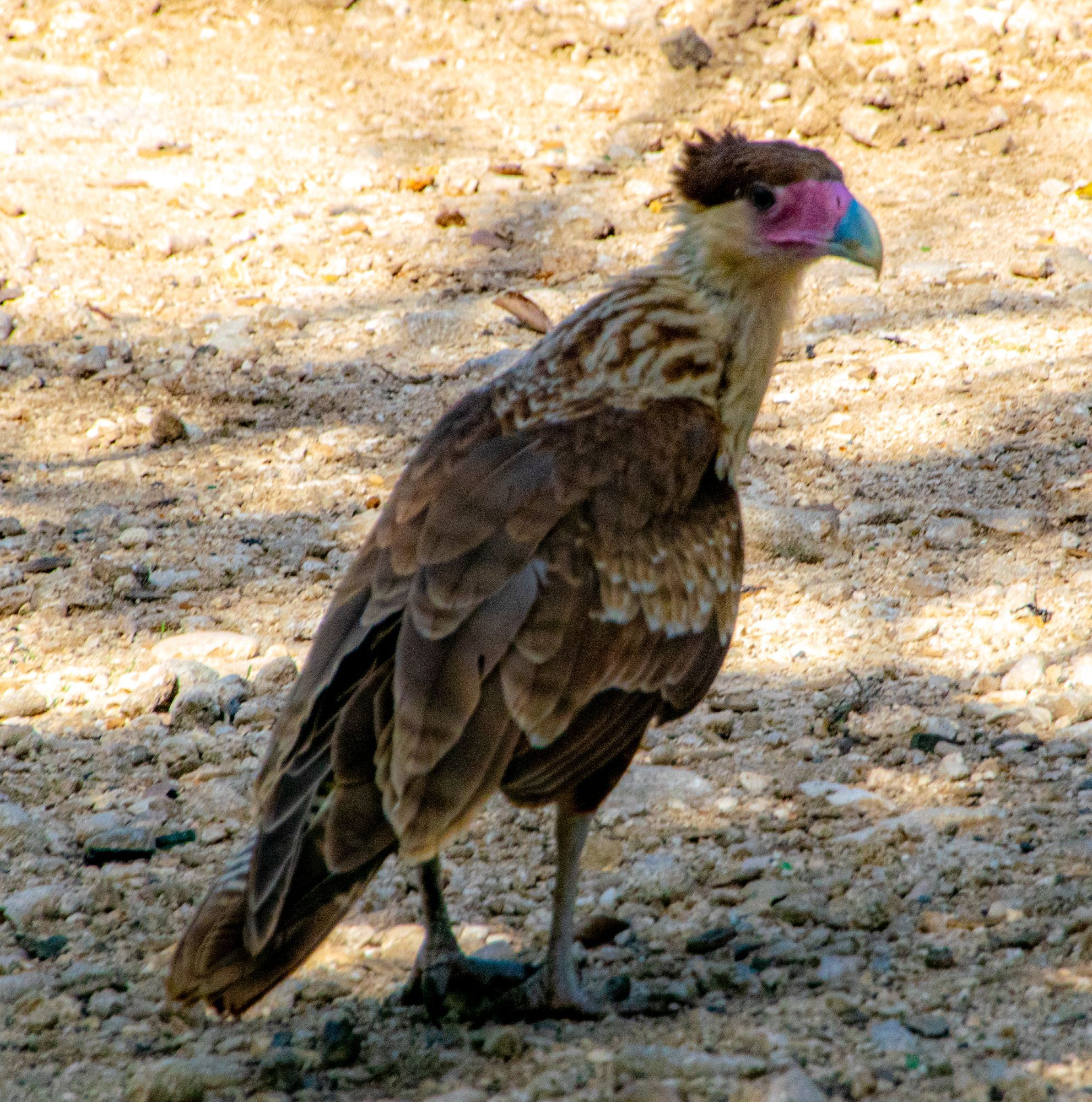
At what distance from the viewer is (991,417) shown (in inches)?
261

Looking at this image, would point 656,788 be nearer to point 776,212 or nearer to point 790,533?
point 790,533

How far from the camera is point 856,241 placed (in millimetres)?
4023

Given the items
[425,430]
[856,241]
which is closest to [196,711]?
[425,430]

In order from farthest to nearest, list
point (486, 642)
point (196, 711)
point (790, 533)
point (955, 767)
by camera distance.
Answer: point (790, 533) < point (196, 711) < point (955, 767) < point (486, 642)

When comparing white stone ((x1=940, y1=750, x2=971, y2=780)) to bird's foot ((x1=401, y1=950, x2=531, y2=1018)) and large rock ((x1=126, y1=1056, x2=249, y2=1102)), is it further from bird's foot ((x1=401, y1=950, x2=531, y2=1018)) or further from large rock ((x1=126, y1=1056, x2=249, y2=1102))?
large rock ((x1=126, y1=1056, x2=249, y2=1102))

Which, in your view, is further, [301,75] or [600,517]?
[301,75]

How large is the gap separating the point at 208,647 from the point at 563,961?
6.91 feet

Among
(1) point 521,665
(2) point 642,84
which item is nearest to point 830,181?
(1) point 521,665

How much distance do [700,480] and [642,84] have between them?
622 cm

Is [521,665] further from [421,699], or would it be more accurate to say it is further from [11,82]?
[11,82]

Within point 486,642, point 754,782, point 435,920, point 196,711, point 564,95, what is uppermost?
point 486,642

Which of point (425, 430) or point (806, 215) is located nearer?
point (806, 215)

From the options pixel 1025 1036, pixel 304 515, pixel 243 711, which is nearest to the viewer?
pixel 1025 1036

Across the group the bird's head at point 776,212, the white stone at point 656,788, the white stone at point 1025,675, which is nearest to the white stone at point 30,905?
the white stone at point 656,788
